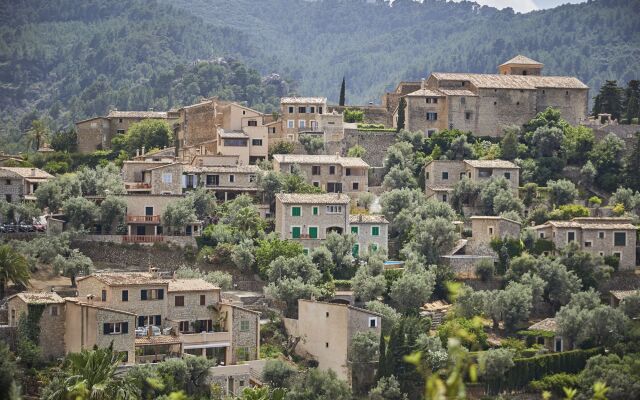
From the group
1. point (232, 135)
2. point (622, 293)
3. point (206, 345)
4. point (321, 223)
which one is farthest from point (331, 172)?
point (206, 345)

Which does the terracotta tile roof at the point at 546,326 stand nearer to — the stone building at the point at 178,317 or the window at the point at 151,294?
the stone building at the point at 178,317

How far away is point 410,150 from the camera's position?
263ft

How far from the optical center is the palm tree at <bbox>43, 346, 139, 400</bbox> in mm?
45719

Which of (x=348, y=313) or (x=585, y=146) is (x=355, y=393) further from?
(x=585, y=146)

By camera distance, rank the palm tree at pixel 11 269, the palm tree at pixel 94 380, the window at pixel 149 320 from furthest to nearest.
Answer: the palm tree at pixel 11 269 < the window at pixel 149 320 < the palm tree at pixel 94 380

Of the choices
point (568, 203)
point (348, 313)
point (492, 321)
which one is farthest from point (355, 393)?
point (568, 203)

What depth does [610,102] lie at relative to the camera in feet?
290

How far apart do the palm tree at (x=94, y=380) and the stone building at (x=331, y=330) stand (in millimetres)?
11357

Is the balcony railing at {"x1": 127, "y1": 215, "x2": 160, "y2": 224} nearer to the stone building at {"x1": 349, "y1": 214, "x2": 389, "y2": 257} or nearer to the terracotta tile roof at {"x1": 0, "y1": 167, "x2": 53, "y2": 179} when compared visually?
the terracotta tile roof at {"x1": 0, "y1": 167, "x2": 53, "y2": 179}

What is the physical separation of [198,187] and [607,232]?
18624 mm

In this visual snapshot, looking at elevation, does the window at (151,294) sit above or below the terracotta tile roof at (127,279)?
below

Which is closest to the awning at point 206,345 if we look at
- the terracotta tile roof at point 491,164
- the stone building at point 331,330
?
the stone building at point 331,330

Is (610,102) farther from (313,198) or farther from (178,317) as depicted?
(178,317)

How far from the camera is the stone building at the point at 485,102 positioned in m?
83.6
